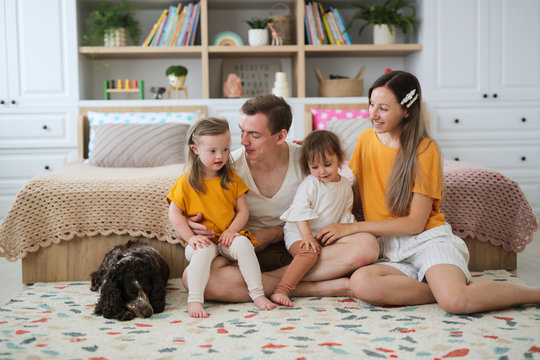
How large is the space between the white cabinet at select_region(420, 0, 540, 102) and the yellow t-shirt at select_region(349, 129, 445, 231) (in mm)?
1816

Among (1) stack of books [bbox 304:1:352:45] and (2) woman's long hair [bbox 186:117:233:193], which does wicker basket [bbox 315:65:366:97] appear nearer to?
(1) stack of books [bbox 304:1:352:45]

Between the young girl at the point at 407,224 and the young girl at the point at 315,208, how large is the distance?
56 mm

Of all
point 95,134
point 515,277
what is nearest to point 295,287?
point 515,277

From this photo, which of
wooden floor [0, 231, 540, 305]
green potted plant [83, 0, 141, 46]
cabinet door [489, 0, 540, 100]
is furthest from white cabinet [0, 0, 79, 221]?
cabinet door [489, 0, 540, 100]

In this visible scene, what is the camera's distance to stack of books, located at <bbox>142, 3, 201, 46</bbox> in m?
3.46

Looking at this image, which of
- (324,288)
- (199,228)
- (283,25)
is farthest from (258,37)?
(324,288)

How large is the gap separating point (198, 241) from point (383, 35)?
2371 millimetres

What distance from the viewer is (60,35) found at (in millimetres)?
3371

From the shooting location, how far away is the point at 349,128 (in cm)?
295

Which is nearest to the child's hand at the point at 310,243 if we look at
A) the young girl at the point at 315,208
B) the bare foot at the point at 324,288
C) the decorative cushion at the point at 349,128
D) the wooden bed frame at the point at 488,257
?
the young girl at the point at 315,208

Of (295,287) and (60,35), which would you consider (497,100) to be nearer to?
(295,287)

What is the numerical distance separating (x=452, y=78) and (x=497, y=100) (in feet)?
1.13

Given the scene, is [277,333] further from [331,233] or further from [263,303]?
[331,233]

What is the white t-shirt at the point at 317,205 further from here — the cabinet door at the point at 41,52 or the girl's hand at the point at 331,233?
the cabinet door at the point at 41,52
